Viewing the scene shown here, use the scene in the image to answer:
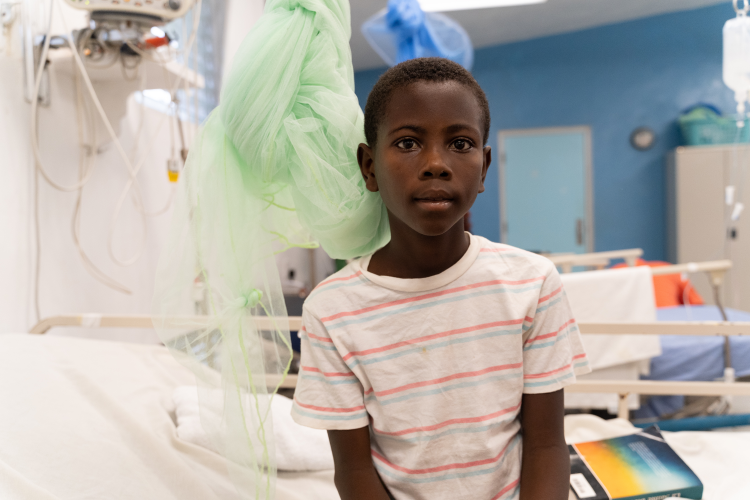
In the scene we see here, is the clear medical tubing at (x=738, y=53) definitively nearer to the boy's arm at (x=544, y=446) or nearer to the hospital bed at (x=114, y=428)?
the hospital bed at (x=114, y=428)

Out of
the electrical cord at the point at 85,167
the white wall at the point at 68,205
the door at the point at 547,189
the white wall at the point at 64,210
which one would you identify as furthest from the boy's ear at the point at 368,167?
the door at the point at 547,189

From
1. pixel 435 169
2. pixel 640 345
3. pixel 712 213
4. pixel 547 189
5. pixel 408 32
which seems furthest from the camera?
pixel 547 189

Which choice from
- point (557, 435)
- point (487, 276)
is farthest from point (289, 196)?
point (557, 435)

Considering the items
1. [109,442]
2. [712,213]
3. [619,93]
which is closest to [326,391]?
[109,442]

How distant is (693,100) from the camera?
205 inches

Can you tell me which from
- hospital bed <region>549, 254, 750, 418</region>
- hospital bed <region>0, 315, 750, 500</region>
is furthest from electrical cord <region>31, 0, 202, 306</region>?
hospital bed <region>549, 254, 750, 418</region>

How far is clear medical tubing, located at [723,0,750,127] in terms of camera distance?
1.55 meters

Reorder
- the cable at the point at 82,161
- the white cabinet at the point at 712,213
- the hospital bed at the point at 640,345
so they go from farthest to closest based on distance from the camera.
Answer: the white cabinet at the point at 712,213 → the hospital bed at the point at 640,345 → the cable at the point at 82,161

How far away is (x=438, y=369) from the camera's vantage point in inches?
32.9

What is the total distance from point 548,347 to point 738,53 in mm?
1245

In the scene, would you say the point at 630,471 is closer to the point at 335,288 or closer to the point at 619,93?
the point at 335,288

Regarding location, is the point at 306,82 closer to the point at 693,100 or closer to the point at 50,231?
the point at 50,231

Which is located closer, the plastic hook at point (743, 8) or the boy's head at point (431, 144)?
the boy's head at point (431, 144)

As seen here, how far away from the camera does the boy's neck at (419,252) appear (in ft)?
2.78
